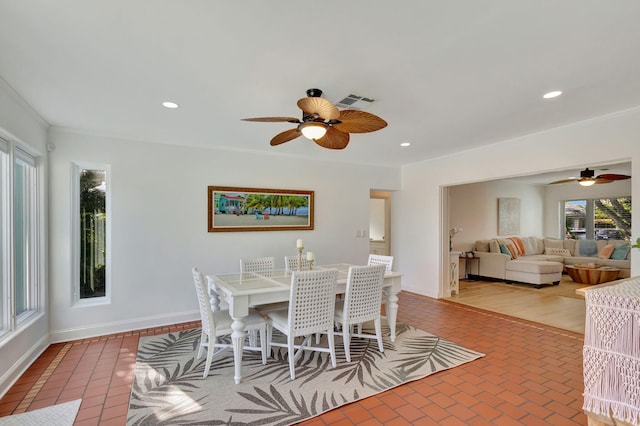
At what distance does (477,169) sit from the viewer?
4859 millimetres

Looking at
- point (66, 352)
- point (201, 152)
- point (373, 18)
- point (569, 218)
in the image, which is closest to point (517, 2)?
point (373, 18)

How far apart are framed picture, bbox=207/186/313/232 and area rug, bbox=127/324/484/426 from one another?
167cm

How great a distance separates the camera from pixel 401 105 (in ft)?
10.0

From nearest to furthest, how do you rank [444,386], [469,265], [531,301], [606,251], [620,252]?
[444,386]
[531,301]
[620,252]
[606,251]
[469,265]

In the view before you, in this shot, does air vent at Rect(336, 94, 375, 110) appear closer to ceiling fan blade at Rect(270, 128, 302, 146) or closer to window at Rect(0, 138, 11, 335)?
ceiling fan blade at Rect(270, 128, 302, 146)

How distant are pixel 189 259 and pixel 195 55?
3.01m

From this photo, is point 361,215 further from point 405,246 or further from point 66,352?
point 66,352

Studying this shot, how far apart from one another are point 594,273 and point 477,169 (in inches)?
164

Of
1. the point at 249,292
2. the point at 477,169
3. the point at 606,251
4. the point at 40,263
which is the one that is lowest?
the point at 606,251

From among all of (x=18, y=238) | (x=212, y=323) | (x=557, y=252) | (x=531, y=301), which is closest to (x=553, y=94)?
(x=212, y=323)

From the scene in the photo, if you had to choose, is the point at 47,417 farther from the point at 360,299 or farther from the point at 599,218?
the point at 599,218

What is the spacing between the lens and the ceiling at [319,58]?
1702mm

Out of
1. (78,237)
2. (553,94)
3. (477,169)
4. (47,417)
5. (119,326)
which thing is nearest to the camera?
(47,417)

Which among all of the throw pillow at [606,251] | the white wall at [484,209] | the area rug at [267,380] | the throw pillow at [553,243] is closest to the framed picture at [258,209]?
the area rug at [267,380]
